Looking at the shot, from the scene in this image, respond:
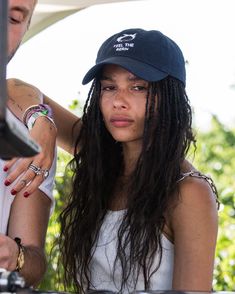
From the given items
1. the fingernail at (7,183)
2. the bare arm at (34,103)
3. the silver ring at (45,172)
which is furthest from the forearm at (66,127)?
the fingernail at (7,183)

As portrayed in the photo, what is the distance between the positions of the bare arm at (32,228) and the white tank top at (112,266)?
253 millimetres

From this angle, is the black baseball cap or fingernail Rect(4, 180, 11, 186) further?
the black baseball cap

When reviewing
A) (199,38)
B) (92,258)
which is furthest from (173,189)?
(199,38)

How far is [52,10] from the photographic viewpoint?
505 centimetres

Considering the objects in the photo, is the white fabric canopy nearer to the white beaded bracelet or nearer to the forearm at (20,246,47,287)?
the white beaded bracelet

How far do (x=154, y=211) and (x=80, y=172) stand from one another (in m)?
0.38

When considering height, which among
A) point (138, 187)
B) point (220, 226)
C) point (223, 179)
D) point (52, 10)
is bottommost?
point (138, 187)

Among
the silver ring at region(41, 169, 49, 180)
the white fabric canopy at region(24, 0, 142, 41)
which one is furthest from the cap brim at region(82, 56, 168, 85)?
the white fabric canopy at region(24, 0, 142, 41)

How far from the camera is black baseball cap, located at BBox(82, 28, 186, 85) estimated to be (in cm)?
289

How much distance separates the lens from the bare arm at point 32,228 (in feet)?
8.08

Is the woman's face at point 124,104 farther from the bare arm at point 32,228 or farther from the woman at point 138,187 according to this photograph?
the bare arm at point 32,228

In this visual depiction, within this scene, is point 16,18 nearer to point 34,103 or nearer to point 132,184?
point 34,103

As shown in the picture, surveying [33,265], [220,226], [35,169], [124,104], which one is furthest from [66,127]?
[220,226]

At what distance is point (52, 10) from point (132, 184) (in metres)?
2.31
